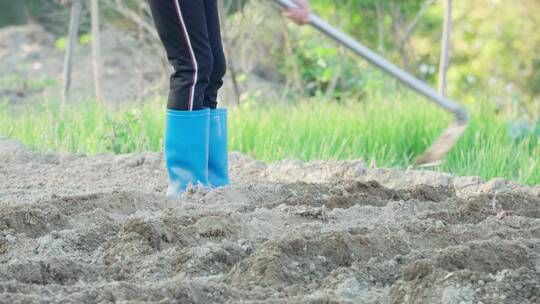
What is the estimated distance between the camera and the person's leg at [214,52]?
13.4 ft

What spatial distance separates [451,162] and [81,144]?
184 cm

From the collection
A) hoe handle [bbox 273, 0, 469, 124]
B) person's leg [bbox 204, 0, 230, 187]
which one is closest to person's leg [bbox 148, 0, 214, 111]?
person's leg [bbox 204, 0, 230, 187]

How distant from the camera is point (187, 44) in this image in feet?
12.7

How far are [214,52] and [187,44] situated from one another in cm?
26

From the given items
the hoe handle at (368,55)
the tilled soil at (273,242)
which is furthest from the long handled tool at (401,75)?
the tilled soil at (273,242)

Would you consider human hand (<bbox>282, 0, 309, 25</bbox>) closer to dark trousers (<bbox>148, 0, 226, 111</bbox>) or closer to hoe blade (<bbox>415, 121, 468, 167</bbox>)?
dark trousers (<bbox>148, 0, 226, 111</bbox>)

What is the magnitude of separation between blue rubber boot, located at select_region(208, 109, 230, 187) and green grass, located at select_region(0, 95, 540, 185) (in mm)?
896

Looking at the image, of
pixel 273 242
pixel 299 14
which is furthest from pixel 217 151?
pixel 273 242

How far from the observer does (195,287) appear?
2578mm

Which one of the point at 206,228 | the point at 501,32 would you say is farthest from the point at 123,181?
the point at 501,32

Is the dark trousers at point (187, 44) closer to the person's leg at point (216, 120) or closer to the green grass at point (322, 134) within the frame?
the person's leg at point (216, 120)

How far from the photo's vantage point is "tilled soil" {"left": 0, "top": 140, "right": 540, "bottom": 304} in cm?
262

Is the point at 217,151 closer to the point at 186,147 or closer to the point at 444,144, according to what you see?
the point at 186,147

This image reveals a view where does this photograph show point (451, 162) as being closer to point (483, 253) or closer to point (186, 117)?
point (186, 117)
